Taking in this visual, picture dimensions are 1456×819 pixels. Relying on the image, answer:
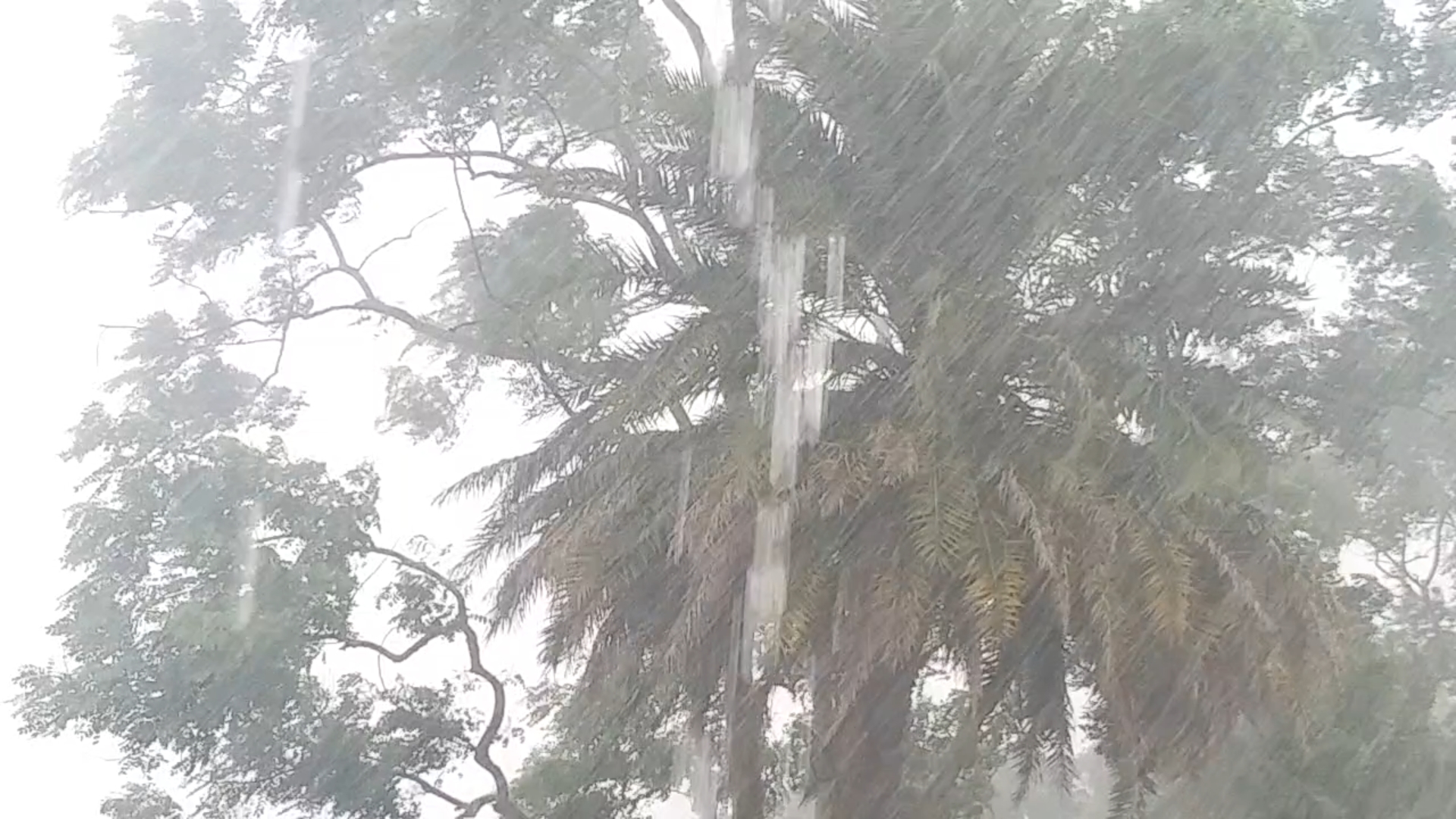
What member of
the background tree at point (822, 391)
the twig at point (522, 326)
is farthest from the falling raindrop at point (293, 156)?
the twig at point (522, 326)

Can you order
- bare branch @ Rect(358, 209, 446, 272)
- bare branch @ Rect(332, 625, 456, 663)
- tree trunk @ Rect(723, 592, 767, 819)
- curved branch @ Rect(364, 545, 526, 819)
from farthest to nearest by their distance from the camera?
bare branch @ Rect(358, 209, 446, 272) → bare branch @ Rect(332, 625, 456, 663) → curved branch @ Rect(364, 545, 526, 819) → tree trunk @ Rect(723, 592, 767, 819)

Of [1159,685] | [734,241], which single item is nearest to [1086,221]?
[734,241]

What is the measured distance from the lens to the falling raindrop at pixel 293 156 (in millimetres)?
6250

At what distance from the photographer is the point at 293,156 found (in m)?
6.28

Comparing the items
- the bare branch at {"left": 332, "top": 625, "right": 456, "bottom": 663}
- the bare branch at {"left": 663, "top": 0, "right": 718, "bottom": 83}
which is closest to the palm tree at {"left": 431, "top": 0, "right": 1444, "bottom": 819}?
the bare branch at {"left": 663, "top": 0, "right": 718, "bottom": 83}

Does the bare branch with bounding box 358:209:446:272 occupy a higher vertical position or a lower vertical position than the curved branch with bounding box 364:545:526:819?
higher

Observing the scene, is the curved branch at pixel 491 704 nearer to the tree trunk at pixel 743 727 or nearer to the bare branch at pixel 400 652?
the bare branch at pixel 400 652

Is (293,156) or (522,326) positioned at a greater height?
(293,156)

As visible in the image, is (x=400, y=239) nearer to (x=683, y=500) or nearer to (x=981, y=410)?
(x=683, y=500)

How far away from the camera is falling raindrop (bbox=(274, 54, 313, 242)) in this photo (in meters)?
6.25

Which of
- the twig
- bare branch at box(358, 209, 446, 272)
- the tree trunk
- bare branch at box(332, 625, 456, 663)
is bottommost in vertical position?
the tree trunk

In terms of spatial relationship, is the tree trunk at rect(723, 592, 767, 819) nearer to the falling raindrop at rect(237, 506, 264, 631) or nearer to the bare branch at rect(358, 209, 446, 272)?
the falling raindrop at rect(237, 506, 264, 631)

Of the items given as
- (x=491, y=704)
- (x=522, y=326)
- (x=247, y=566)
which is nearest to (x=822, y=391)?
(x=522, y=326)

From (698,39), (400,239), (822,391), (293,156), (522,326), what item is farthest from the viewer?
(400,239)
